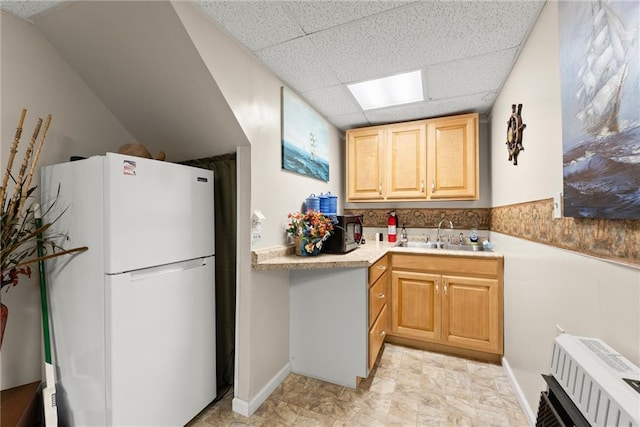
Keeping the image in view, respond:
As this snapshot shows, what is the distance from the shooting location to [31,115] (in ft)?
4.66

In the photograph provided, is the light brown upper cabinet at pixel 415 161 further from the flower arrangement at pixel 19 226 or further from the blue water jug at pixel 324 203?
the flower arrangement at pixel 19 226

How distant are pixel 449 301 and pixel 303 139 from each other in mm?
1958

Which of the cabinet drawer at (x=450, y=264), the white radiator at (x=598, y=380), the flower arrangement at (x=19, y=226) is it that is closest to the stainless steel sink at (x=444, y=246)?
the cabinet drawer at (x=450, y=264)

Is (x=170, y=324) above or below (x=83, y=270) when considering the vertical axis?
below

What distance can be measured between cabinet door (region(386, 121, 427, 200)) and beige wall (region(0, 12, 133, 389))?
2.61 meters

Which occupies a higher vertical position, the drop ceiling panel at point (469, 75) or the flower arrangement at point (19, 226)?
the drop ceiling panel at point (469, 75)

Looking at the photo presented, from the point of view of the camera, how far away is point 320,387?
1.95 meters

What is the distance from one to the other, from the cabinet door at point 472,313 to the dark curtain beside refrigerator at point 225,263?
1.82m

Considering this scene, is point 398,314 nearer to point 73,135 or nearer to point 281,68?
point 281,68

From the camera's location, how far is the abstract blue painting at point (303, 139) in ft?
6.90

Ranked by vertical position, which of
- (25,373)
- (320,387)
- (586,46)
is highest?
(586,46)

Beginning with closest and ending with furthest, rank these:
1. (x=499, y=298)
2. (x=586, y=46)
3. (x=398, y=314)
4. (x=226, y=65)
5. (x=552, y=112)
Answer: (x=586, y=46) < (x=552, y=112) < (x=226, y=65) < (x=499, y=298) < (x=398, y=314)

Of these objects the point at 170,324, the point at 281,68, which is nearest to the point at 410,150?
the point at 281,68

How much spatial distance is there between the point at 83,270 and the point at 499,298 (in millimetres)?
2852
